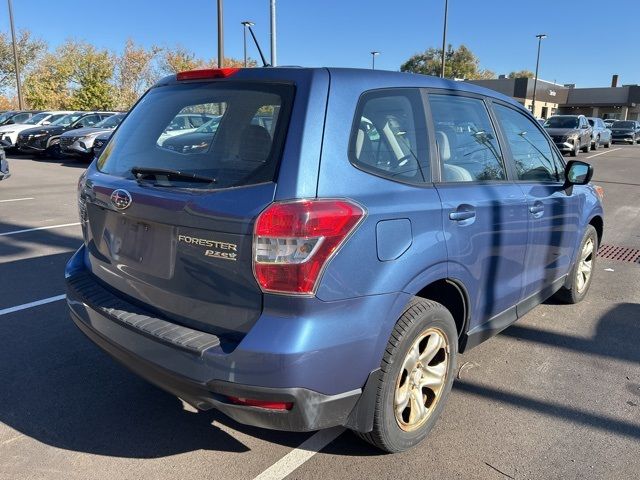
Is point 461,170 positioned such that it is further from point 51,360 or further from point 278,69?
point 51,360

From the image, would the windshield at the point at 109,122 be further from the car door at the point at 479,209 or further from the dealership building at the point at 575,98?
the dealership building at the point at 575,98

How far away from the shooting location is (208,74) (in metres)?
2.74

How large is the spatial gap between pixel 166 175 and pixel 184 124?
670 mm

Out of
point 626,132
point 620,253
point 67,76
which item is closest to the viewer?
point 620,253

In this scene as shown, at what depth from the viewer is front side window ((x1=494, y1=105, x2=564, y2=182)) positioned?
3572 millimetres

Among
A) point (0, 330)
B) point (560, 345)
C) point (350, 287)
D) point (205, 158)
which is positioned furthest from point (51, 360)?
point (560, 345)

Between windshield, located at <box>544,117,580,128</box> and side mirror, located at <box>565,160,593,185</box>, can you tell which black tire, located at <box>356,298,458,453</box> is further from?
windshield, located at <box>544,117,580,128</box>

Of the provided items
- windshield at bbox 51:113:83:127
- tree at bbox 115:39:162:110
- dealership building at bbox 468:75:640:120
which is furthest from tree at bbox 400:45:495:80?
windshield at bbox 51:113:83:127

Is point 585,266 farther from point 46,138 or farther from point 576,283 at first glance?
point 46,138

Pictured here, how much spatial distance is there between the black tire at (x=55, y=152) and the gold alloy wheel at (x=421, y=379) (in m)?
18.5

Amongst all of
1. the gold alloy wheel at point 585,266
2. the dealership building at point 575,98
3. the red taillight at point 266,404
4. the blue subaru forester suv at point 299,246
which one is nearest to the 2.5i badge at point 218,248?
the blue subaru forester suv at point 299,246

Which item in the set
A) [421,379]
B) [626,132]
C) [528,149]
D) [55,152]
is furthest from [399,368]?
[626,132]

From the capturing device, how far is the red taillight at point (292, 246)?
210cm

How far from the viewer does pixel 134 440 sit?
281 cm
